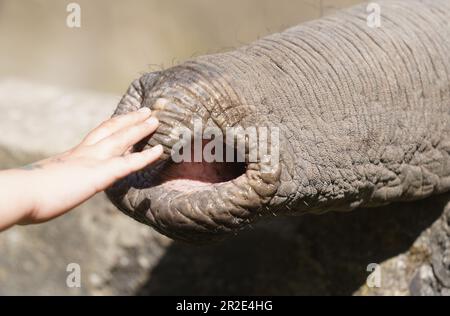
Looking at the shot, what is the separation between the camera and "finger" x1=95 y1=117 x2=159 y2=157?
1815mm

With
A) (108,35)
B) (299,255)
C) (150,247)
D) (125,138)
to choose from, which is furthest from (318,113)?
(108,35)

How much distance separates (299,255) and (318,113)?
875mm

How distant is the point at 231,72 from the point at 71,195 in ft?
1.23

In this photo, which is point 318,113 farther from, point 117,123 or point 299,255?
point 299,255

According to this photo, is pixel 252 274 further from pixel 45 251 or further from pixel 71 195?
pixel 71 195

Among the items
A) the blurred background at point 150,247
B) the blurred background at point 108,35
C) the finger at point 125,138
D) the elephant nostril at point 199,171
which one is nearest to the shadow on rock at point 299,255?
the blurred background at point 150,247

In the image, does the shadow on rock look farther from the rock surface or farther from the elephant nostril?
the elephant nostril

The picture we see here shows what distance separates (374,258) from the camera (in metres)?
2.64

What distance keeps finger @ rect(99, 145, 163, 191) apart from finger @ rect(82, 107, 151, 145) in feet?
0.22

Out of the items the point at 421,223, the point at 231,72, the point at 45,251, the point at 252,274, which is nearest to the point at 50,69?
the point at 45,251

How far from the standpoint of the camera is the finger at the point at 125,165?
179 cm

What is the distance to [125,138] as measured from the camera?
5.99 feet

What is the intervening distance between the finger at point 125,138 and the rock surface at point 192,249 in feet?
3.05

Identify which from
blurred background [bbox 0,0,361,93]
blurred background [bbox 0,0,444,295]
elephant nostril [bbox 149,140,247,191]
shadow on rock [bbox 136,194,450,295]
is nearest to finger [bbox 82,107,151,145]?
elephant nostril [bbox 149,140,247,191]
